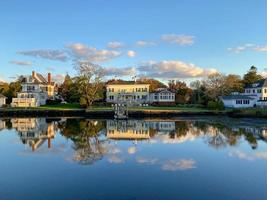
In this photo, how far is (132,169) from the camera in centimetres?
1441

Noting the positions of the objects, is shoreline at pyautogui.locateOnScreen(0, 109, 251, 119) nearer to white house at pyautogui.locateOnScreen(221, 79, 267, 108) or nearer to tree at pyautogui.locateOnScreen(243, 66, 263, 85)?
white house at pyautogui.locateOnScreen(221, 79, 267, 108)

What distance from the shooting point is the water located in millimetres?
10844

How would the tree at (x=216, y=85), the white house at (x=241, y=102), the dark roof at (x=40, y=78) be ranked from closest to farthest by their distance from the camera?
the white house at (x=241, y=102) < the tree at (x=216, y=85) < the dark roof at (x=40, y=78)

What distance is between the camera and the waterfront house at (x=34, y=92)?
215 ft

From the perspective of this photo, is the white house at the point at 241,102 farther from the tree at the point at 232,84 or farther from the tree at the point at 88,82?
the tree at the point at 88,82

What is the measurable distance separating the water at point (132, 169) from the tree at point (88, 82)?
3812cm

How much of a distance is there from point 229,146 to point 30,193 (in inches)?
588

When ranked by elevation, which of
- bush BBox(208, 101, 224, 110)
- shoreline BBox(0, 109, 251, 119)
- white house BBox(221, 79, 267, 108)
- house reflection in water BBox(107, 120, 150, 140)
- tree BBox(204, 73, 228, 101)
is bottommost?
house reflection in water BBox(107, 120, 150, 140)

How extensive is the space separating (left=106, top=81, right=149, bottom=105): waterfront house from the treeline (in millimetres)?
1838

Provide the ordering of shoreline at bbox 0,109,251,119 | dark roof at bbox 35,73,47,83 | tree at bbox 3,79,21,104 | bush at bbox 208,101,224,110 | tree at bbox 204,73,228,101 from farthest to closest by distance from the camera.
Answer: tree at bbox 3,79,21,104
dark roof at bbox 35,73,47,83
tree at bbox 204,73,228,101
bush at bbox 208,101,224,110
shoreline at bbox 0,109,251,119

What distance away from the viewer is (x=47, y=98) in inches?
2908

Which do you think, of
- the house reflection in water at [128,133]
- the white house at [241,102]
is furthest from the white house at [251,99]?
the house reflection in water at [128,133]

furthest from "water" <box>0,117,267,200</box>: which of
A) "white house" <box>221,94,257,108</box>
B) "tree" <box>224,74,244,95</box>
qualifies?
"tree" <box>224,74,244,95</box>

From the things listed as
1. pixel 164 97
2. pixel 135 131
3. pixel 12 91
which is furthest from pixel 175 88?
pixel 135 131
